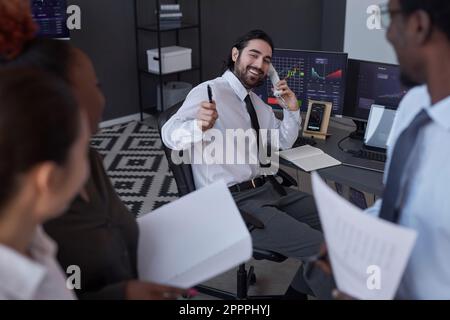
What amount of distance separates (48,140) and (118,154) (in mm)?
3785

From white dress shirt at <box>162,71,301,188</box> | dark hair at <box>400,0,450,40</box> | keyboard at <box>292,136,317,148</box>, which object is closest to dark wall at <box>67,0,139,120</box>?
white dress shirt at <box>162,71,301,188</box>

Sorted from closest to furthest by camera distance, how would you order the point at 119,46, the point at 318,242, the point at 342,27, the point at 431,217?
1. the point at 431,217
2. the point at 318,242
3. the point at 119,46
4. the point at 342,27

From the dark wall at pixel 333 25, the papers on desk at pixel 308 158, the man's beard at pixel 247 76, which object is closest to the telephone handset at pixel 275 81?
the man's beard at pixel 247 76

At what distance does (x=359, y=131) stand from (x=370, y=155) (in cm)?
31

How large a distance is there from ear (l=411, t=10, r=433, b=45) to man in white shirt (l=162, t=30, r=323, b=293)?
103 cm

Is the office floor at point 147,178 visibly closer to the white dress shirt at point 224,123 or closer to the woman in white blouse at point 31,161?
the white dress shirt at point 224,123

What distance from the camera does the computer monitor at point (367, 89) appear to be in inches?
102

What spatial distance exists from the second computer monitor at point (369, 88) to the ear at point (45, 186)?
2.06 m

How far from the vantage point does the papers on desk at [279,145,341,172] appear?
2.39m

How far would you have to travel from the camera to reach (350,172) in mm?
2332

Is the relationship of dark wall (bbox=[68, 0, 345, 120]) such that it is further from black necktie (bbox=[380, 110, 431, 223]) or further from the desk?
black necktie (bbox=[380, 110, 431, 223])
